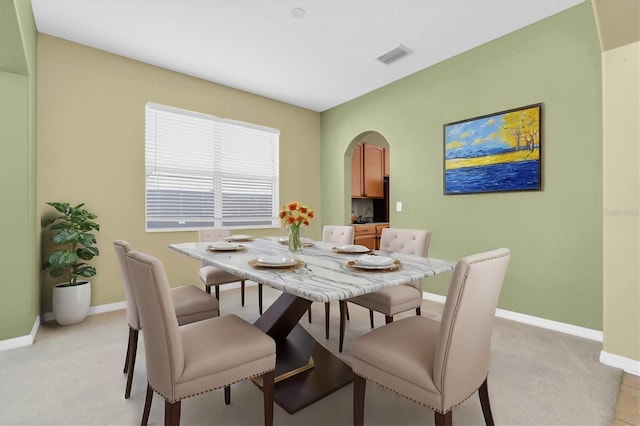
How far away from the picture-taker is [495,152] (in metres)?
3.05

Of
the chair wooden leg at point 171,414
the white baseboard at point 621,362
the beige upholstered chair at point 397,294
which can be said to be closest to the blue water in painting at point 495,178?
the beige upholstered chair at point 397,294

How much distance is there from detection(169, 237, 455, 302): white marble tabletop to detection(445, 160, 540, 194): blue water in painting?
5.79 ft

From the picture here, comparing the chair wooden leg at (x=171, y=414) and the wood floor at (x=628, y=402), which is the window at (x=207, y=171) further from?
the wood floor at (x=628, y=402)

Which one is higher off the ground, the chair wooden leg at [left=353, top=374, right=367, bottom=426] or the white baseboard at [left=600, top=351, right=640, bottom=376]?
the chair wooden leg at [left=353, top=374, right=367, bottom=426]

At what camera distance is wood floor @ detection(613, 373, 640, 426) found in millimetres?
1535

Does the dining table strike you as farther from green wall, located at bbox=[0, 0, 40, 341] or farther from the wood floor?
green wall, located at bbox=[0, 0, 40, 341]

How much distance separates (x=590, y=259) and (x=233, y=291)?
3820 mm

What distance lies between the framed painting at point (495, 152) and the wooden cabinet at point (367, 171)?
6.27ft

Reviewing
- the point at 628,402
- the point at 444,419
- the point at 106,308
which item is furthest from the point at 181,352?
the point at 106,308

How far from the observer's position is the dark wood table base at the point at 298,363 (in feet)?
5.57

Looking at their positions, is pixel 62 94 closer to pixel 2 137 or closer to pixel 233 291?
pixel 2 137

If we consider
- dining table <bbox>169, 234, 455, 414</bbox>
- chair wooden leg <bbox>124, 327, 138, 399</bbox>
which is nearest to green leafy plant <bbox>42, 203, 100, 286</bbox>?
dining table <bbox>169, 234, 455, 414</bbox>

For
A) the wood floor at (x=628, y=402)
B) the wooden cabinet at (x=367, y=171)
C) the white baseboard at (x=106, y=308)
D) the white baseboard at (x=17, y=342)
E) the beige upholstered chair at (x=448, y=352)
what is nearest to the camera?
the beige upholstered chair at (x=448, y=352)

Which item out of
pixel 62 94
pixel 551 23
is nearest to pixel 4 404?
pixel 62 94
